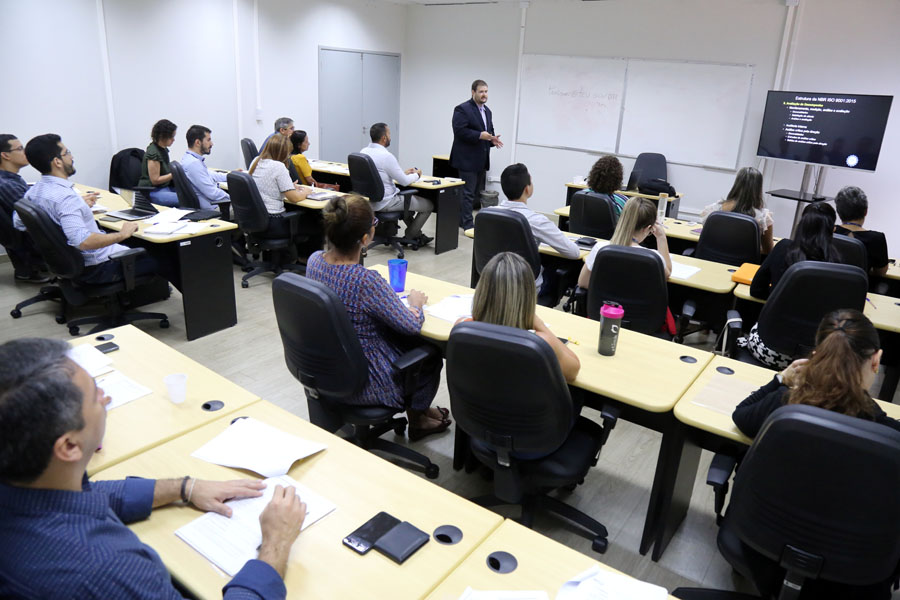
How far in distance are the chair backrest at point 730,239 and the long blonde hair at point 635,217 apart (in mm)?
1127

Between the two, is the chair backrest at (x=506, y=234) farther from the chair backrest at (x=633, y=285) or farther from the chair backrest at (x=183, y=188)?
the chair backrest at (x=183, y=188)

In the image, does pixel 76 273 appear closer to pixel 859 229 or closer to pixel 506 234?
pixel 506 234

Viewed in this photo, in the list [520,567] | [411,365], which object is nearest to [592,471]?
[411,365]

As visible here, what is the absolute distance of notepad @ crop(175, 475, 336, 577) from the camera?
1312 mm

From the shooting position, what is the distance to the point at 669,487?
7.45ft

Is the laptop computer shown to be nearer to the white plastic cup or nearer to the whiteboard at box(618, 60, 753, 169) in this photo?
the white plastic cup

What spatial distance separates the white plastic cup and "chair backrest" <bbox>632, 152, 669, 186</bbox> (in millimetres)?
6400

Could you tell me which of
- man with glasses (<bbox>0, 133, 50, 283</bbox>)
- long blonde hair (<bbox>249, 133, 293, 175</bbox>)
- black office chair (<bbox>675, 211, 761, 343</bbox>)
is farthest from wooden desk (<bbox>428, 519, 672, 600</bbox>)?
man with glasses (<bbox>0, 133, 50, 283</bbox>)

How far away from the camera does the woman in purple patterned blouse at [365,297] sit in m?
2.38

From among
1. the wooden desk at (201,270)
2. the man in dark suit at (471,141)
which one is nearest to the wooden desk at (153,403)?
the wooden desk at (201,270)

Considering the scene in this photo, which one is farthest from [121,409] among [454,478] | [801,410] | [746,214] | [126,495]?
[746,214]

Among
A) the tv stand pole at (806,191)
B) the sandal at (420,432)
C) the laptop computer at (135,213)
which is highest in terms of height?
the tv stand pole at (806,191)

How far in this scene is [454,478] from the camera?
2.79 meters

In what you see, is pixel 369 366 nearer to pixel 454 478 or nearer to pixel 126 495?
pixel 454 478
